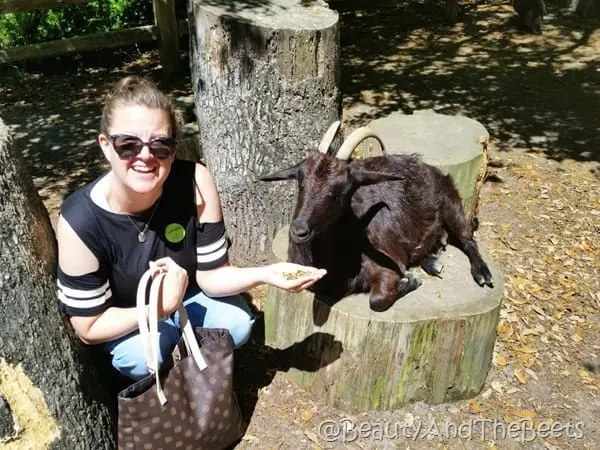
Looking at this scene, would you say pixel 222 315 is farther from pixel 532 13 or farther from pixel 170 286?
pixel 532 13

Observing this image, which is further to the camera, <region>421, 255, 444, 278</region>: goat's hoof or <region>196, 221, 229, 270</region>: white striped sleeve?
<region>421, 255, 444, 278</region>: goat's hoof

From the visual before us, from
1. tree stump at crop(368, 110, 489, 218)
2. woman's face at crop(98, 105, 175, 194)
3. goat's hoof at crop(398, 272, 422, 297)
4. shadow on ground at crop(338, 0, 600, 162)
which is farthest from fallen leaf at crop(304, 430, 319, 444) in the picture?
shadow on ground at crop(338, 0, 600, 162)

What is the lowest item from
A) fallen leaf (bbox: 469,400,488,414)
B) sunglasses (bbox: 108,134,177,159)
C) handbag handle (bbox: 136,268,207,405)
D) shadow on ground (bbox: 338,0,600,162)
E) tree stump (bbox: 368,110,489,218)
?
fallen leaf (bbox: 469,400,488,414)

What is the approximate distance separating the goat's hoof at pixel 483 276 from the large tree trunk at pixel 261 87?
4.67 feet

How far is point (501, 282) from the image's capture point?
3.70 metres

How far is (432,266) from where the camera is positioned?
380 centimetres

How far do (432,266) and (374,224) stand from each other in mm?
514

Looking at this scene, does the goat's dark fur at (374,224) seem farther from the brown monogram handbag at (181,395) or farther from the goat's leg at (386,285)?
the brown monogram handbag at (181,395)

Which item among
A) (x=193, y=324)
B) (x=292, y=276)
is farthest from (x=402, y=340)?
(x=193, y=324)

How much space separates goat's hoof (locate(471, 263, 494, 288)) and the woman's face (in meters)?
2.09

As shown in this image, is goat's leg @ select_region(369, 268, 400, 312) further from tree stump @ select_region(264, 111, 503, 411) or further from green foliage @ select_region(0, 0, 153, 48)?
green foliage @ select_region(0, 0, 153, 48)

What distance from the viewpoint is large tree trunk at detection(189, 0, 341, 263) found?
3807 mm

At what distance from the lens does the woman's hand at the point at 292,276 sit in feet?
9.23

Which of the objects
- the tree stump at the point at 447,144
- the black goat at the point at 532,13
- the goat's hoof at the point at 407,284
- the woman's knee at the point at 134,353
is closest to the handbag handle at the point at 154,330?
the woman's knee at the point at 134,353
